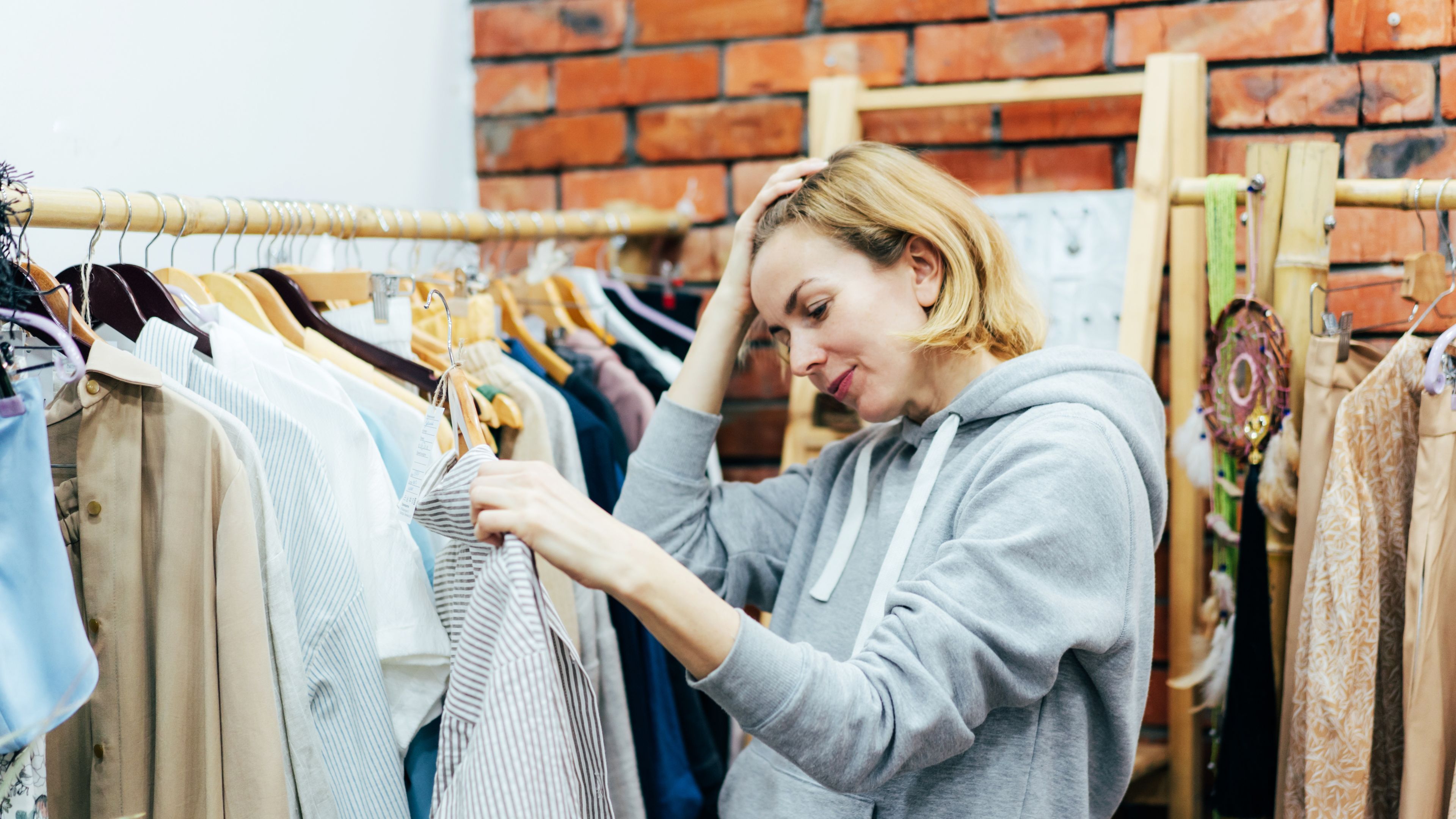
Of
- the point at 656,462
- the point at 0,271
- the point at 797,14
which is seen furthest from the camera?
the point at 797,14

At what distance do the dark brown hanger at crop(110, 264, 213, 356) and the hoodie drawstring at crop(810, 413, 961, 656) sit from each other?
23.8 inches

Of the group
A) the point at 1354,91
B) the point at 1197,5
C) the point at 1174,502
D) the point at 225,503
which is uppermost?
the point at 1197,5

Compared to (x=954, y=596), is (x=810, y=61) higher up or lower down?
higher up

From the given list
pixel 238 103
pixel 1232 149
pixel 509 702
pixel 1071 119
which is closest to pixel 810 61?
pixel 1071 119

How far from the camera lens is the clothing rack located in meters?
0.90

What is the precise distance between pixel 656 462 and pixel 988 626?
1.46 feet

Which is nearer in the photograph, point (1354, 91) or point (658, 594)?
point (658, 594)

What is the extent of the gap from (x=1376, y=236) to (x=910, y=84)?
70 centimetres

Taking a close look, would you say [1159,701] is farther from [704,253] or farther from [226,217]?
[226,217]

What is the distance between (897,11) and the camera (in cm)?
172

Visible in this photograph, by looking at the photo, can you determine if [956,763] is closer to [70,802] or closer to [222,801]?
[222,801]

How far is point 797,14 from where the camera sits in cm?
178

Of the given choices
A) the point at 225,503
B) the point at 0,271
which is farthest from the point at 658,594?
the point at 0,271

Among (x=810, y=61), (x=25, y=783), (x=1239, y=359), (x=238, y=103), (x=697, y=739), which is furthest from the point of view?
(x=810, y=61)
